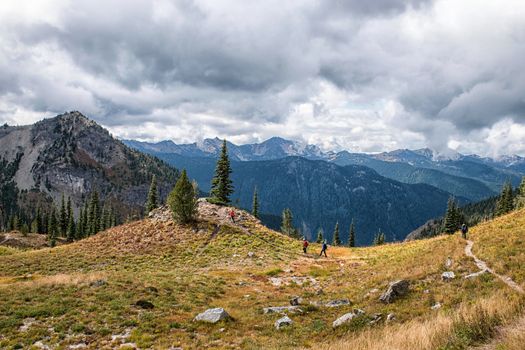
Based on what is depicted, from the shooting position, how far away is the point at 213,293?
94.1 ft

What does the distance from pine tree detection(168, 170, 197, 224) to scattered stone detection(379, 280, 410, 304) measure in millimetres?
44169

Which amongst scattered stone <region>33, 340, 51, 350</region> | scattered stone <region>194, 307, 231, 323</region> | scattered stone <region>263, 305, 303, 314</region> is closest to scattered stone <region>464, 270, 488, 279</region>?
scattered stone <region>263, 305, 303, 314</region>

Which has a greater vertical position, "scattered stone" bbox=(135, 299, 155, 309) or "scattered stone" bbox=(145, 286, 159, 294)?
"scattered stone" bbox=(135, 299, 155, 309)

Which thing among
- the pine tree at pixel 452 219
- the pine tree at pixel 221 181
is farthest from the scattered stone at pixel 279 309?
the pine tree at pixel 452 219

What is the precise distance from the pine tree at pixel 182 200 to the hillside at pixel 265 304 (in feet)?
54.0

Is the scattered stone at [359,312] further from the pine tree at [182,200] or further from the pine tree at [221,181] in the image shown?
the pine tree at [221,181]

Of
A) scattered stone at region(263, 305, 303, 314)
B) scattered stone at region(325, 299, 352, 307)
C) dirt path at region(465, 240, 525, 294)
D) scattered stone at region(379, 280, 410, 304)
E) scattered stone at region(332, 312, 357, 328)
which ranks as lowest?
scattered stone at region(263, 305, 303, 314)

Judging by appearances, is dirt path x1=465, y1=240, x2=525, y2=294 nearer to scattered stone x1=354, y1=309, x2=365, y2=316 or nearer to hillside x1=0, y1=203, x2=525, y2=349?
hillside x1=0, y1=203, x2=525, y2=349

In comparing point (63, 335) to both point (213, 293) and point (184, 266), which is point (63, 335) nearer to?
point (213, 293)

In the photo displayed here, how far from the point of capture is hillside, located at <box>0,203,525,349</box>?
42.7 feet

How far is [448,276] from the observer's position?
21891 millimetres

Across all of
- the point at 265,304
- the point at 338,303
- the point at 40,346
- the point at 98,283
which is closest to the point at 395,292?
the point at 338,303

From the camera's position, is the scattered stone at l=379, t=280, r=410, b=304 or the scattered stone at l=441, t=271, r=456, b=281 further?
the scattered stone at l=441, t=271, r=456, b=281

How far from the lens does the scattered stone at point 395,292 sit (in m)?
20.5
